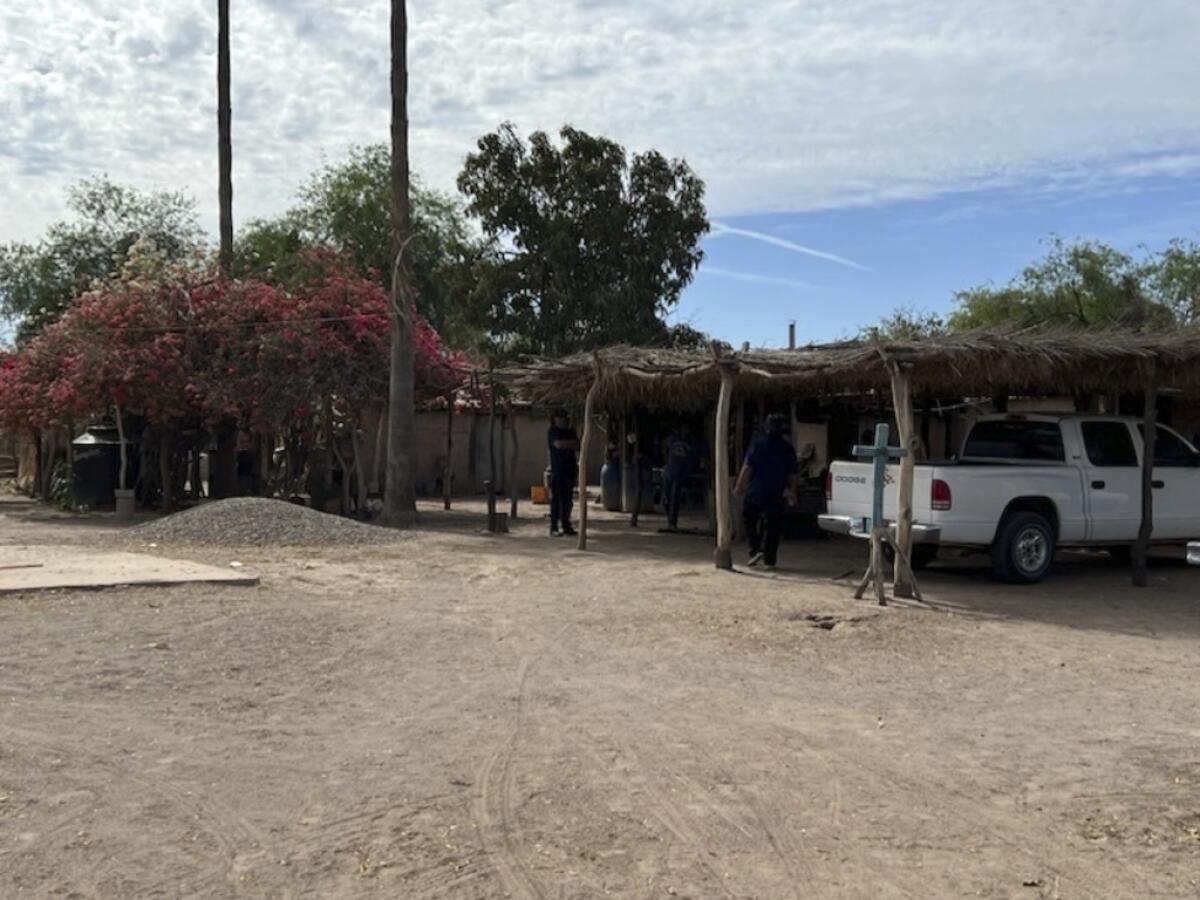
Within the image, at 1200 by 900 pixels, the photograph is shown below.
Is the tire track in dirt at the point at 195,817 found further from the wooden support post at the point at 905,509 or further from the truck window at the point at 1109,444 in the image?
the truck window at the point at 1109,444

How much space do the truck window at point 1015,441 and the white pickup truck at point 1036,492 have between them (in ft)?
0.04

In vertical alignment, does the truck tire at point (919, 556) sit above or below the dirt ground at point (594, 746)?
above

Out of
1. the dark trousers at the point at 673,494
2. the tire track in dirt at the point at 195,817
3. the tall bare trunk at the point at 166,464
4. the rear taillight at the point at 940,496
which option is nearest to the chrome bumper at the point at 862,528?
the rear taillight at the point at 940,496

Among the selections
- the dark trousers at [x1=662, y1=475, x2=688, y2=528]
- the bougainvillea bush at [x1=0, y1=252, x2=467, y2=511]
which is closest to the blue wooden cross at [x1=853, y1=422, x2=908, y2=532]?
the dark trousers at [x1=662, y1=475, x2=688, y2=528]

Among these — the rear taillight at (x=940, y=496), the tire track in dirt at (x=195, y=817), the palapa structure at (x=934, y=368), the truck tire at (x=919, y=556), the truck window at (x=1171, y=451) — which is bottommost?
the tire track in dirt at (x=195, y=817)

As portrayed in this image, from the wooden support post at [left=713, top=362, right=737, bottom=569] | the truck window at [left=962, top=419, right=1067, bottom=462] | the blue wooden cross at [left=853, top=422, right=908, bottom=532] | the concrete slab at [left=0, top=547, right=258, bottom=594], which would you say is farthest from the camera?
the wooden support post at [left=713, top=362, right=737, bottom=569]

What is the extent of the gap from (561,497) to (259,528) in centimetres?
462

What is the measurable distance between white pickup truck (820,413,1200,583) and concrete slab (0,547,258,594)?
22.5ft

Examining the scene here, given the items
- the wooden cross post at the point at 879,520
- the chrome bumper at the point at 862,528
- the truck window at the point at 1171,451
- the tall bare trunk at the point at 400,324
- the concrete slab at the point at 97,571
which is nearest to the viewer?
the wooden cross post at the point at 879,520

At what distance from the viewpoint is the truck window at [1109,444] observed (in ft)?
41.6

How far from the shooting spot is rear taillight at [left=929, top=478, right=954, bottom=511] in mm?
11676

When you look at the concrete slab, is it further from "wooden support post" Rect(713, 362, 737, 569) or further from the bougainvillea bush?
the bougainvillea bush

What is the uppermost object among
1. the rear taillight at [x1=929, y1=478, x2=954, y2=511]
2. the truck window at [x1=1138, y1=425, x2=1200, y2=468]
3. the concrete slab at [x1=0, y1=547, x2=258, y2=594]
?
the truck window at [x1=1138, y1=425, x2=1200, y2=468]

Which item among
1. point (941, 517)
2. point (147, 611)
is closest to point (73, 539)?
point (147, 611)
